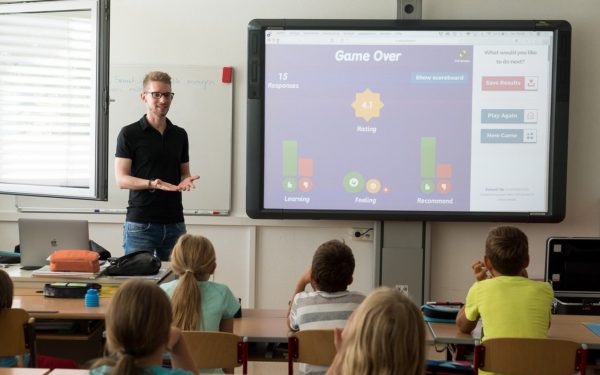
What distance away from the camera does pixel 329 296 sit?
11.2 feet

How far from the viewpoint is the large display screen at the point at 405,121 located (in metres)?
6.06

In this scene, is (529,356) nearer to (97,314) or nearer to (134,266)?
(97,314)

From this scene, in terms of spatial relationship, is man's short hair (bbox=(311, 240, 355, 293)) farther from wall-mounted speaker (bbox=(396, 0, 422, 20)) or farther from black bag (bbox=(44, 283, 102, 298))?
wall-mounted speaker (bbox=(396, 0, 422, 20))

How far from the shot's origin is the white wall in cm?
620

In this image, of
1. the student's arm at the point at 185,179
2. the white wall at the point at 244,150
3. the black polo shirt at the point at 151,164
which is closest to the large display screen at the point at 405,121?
the white wall at the point at 244,150

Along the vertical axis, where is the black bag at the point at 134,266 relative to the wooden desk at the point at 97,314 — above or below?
above

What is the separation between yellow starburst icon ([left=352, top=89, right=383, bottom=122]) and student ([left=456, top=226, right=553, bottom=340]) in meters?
2.67

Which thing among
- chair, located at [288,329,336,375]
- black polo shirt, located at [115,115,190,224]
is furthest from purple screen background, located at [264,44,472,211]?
chair, located at [288,329,336,375]

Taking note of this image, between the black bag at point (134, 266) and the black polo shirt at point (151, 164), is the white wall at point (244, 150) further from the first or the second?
the black bag at point (134, 266)

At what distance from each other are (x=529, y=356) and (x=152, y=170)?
259cm

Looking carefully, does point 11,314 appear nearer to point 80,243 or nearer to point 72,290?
point 72,290

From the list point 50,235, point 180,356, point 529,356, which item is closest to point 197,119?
point 50,235

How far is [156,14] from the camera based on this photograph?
6289 millimetres

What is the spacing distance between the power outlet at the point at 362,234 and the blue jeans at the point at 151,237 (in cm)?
179
